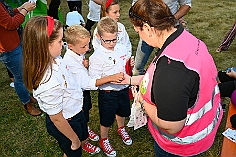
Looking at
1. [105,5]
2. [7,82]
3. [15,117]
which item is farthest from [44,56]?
[7,82]

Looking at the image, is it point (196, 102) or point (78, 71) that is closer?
point (196, 102)

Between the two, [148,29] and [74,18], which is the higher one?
[148,29]

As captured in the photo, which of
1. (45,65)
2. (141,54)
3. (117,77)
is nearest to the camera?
(45,65)

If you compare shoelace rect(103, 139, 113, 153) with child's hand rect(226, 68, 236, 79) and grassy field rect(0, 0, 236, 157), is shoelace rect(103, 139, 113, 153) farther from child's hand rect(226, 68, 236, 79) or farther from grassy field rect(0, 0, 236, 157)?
child's hand rect(226, 68, 236, 79)

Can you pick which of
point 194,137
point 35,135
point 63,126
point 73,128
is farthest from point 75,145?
point 35,135

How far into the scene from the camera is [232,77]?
3289 mm

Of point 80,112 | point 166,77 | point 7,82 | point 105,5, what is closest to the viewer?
point 166,77

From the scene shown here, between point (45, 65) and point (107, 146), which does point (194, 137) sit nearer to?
point (45, 65)

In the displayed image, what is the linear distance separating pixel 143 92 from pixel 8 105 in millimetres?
3067

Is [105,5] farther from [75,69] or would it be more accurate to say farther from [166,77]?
[166,77]

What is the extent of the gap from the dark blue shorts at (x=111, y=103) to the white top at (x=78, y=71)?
0.30 meters

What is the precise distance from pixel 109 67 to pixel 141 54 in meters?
1.43

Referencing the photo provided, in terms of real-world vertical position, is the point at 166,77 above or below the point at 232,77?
above

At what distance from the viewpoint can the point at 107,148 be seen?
10.3ft
